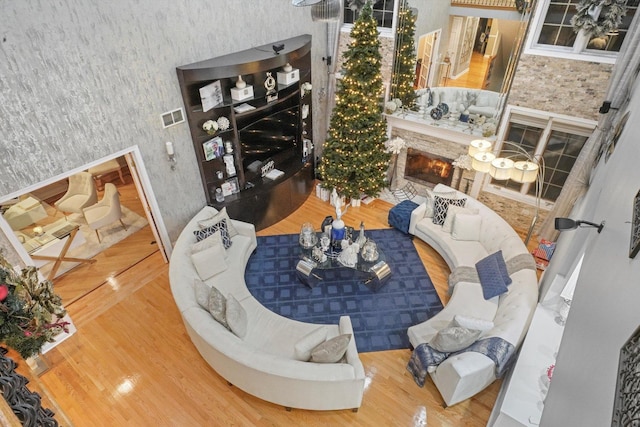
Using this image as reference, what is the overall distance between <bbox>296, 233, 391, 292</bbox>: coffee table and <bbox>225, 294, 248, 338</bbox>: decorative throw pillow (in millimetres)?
1255

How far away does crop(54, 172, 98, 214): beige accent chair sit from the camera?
6879 mm

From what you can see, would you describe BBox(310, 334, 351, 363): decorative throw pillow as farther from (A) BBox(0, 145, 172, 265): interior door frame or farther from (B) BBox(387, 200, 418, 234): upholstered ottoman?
(A) BBox(0, 145, 172, 265): interior door frame

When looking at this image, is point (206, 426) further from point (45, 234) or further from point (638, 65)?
point (638, 65)

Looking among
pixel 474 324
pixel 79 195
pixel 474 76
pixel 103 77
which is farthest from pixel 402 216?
pixel 79 195

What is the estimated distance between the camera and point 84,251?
6.39 m

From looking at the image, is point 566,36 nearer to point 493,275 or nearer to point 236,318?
point 493,275

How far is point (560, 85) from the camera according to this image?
213 inches

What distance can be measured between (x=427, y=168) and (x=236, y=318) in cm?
499

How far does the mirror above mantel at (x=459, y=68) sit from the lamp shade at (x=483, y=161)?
0.85 metres

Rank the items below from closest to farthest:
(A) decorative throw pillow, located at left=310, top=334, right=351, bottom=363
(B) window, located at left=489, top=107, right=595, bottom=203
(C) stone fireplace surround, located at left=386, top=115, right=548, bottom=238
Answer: (A) decorative throw pillow, located at left=310, top=334, right=351, bottom=363, (B) window, located at left=489, top=107, right=595, bottom=203, (C) stone fireplace surround, located at left=386, top=115, right=548, bottom=238

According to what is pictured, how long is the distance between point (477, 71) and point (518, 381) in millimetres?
7873

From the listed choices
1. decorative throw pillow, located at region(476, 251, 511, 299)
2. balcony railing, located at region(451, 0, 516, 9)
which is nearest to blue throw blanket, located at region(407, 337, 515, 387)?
decorative throw pillow, located at region(476, 251, 511, 299)

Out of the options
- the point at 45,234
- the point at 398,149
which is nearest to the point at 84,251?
the point at 45,234

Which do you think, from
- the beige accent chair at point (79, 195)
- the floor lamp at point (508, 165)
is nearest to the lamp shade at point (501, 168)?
the floor lamp at point (508, 165)
